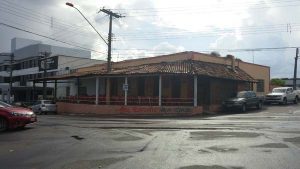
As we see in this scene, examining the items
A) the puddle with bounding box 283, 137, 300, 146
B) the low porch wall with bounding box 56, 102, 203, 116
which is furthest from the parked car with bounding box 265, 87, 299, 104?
the puddle with bounding box 283, 137, 300, 146

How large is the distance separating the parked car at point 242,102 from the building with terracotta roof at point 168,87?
1.44 m

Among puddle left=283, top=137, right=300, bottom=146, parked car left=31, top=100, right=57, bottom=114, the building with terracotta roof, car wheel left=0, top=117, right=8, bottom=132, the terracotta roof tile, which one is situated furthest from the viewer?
parked car left=31, top=100, right=57, bottom=114

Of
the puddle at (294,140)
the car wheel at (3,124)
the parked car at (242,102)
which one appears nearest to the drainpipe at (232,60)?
the parked car at (242,102)

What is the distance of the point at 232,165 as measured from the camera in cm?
951

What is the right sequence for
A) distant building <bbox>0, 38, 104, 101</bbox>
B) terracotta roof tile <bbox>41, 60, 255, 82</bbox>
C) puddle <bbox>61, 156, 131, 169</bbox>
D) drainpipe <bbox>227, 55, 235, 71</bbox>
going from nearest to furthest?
puddle <bbox>61, 156, 131, 169</bbox> < terracotta roof tile <bbox>41, 60, 255, 82</bbox> < drainpipe <bbox>227, 55, 235, 71</bbox> < distant building <bbox>0, 38, 104, 101</bbox>

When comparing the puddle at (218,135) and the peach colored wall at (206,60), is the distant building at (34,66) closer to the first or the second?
the peach colored wall at (206,60)

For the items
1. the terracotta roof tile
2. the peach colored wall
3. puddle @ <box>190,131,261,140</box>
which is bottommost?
puddle @ <box>190,131,261,140</box>

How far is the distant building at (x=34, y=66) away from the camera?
6900 centimetres

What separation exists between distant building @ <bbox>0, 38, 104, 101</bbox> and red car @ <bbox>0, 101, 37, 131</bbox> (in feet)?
136

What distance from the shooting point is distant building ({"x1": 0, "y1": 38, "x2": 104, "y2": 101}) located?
226ft

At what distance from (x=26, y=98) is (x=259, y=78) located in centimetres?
4025

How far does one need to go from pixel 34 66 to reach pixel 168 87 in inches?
1754

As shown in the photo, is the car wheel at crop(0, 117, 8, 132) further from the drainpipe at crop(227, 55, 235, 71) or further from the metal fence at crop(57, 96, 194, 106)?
the drainpipe at crop(227, 55, 235, 71)

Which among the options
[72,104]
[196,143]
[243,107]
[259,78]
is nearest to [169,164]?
[196,143]
